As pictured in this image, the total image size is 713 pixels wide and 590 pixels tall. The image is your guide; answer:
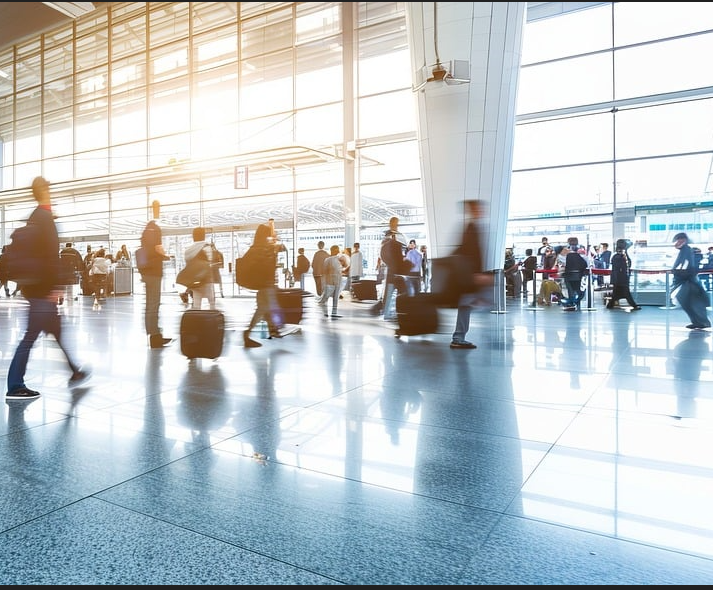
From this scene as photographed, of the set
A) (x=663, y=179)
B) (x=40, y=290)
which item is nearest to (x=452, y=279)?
(x=40, y=290)

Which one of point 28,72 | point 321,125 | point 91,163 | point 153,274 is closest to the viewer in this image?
point 153,274

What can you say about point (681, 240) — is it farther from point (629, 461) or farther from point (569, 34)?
point (569, 34)

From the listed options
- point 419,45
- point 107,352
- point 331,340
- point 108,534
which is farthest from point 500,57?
point 108,534

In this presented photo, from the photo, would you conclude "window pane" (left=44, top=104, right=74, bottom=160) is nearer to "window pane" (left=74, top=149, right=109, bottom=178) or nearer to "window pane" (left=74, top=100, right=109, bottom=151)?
"window pane" (left=74, top=100, right=109, bottom=151)

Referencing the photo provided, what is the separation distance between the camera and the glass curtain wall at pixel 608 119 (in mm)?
14688

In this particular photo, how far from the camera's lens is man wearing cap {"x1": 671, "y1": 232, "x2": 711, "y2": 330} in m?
8.68

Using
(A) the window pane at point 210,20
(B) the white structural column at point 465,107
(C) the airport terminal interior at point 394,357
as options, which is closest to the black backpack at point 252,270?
(C) the airport terminal interior at point 394,357

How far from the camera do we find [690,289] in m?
8.80

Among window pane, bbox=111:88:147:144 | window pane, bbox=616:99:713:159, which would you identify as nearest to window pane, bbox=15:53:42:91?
window pane, bbox=111:88:147:144

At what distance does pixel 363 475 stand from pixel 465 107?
666 centimetres

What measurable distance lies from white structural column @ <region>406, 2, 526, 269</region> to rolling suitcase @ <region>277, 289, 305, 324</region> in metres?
2.59

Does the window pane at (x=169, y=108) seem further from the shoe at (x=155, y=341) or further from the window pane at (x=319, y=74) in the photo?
the shoe at (x=155, y=341)

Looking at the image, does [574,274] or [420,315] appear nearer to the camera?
[420,315]

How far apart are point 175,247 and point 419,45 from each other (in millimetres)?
17595
